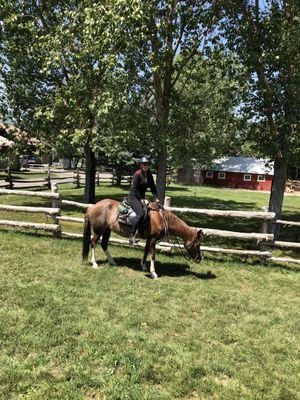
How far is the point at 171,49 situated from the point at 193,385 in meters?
13.1

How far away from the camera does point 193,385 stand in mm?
5152

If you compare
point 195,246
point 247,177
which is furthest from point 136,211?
point 247,177

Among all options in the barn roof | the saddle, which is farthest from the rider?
the barn roof

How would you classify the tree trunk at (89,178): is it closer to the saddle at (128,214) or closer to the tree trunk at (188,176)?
the saddle at (128,214)

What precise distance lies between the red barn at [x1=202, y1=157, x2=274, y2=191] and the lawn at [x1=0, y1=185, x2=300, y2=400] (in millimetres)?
45152

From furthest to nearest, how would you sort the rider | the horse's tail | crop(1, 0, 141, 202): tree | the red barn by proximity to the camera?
the red barn → crop(1, 0, 141, 202): tree → the horse's tail → the rider

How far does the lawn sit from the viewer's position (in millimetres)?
5082

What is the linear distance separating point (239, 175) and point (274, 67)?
4216 cm

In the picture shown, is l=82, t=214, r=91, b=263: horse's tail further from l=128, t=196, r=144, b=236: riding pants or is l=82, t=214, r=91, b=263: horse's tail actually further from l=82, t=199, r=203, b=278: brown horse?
l=128, t=196, r=144, b=236: riding pants

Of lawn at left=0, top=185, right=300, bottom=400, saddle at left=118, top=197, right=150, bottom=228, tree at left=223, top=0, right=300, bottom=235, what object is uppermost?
tree at left=223, top=0, right=300, bottom=235

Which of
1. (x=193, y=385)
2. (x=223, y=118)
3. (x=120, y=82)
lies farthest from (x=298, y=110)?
(x=193, y=385)

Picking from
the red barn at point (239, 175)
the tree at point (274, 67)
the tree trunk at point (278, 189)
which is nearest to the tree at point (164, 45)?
the tree at point (274, 67)

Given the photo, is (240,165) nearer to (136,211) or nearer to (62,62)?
(62,62)

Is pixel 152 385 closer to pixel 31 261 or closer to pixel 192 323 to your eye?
pixel 192 323
